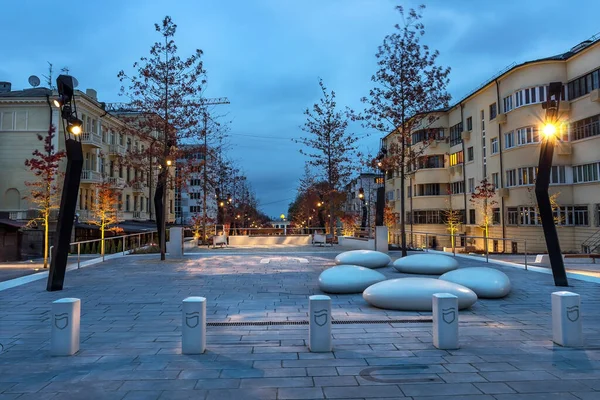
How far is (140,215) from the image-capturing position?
51438 millimetres

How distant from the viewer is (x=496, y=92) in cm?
3497

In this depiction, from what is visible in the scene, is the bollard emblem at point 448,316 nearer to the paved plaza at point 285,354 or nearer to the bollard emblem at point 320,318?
the paved plaza at point 285,354

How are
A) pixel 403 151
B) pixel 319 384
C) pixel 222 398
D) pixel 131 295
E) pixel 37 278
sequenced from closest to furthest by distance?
pixel 222 398 → pixel 319 384 → pixel 131 295 → pixel 37 278 → pixel 403 151

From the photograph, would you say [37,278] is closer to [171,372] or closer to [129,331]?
[129,331]

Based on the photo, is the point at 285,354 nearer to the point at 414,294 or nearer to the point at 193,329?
the point at 193,329

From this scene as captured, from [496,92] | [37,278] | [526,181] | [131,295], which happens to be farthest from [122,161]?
[496,92]

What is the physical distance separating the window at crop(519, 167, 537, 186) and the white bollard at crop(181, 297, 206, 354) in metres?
30.7

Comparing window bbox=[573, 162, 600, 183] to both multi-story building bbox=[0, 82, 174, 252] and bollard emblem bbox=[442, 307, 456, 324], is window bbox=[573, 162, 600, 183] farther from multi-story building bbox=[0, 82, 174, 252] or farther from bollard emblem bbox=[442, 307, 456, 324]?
multi-story building bbox=[0, 82, 174, 252]

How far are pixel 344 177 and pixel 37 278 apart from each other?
1978 centimetres

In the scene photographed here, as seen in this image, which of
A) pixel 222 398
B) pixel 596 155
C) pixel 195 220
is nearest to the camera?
pixel 222 398

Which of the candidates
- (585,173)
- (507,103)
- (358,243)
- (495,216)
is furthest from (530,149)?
(358,243)

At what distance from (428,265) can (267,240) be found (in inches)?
745

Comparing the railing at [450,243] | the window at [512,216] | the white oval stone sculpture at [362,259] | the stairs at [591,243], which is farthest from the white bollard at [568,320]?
the window at [512,216]

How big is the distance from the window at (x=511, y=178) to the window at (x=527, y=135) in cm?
219
